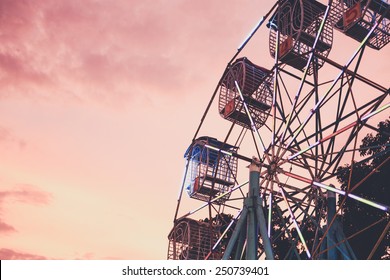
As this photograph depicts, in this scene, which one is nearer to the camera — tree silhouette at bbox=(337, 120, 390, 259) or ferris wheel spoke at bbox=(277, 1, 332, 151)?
ferris wheel spoke at bbox=(277, 1, 332, 151)

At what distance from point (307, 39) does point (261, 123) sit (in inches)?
182

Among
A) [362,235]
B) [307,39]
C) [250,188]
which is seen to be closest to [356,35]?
[307,39]

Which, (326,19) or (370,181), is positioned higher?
(326,19)

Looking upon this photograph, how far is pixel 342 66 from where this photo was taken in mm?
16641

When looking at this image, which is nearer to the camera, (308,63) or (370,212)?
(308,63)

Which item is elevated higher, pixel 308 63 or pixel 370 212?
pixel 308 63

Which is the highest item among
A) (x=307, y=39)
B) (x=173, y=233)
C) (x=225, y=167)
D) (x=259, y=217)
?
(x=307, y=39)

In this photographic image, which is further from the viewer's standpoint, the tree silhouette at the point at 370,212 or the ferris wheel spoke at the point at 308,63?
the tree silhouette at the point at 370,212
